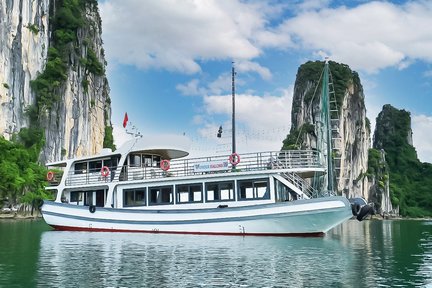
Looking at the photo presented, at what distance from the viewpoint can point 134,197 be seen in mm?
25922

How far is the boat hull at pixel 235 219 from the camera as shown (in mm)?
21516

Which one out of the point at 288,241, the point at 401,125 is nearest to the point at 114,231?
the point at 288,241

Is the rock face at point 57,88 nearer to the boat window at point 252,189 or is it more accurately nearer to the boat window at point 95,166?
the boat window at point 95,166

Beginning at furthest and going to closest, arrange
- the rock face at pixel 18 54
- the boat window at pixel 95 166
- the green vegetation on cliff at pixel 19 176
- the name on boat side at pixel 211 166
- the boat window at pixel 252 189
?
1. the rock face at pixel 18 54
2. the green vegetation on cliff at pixel 19 176
3. the boat window at pixel 95 166
4. the name on boat side at pixel 211 166
5. the boat window at pixel 252 189

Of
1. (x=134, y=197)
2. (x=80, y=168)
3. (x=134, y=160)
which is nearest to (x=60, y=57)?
(x=80, y=168)

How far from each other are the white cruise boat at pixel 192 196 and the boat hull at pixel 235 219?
4 cm

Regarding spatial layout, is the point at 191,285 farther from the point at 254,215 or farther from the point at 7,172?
the point at 7,172

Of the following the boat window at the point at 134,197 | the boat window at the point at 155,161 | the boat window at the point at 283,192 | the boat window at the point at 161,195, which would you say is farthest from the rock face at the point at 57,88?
the boat window at the point at 283,192

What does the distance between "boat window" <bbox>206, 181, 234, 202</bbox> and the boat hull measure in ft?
3.03

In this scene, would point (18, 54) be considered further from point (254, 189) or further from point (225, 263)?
A: point (225, 263)

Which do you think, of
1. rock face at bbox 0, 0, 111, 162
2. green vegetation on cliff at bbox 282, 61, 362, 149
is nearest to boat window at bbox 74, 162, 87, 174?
rock face at bbox 0, 0, 111, 162

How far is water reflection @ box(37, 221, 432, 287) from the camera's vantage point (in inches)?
475

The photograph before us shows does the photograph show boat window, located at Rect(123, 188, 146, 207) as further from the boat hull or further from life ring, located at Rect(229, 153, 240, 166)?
life ring, located at Rect(229, 153, 240, 166)

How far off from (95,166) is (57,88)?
43315 millimetres
